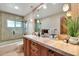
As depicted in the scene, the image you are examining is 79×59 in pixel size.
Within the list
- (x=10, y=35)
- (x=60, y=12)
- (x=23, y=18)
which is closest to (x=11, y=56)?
(x=10, y=35)

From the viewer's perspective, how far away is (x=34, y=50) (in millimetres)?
1862

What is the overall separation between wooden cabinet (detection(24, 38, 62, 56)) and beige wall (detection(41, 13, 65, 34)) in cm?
34

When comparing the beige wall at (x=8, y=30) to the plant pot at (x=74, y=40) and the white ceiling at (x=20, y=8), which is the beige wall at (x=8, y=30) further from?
the plant pot at (x=74, y=40)

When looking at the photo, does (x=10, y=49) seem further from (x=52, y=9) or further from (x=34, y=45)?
(x=52, y=9)

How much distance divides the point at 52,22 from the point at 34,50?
68 cm

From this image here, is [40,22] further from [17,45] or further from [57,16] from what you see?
[17,45]

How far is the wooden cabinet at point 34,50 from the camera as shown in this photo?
153 cm

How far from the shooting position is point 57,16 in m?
1.57

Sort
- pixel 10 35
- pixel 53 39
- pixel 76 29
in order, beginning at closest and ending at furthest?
pixel 76 29 < pixel 10 35 < pixel 53 39

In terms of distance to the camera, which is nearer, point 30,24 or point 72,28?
point 72,28

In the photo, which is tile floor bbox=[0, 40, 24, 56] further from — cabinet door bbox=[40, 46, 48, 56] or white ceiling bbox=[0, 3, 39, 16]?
white ceiling bbox=[0, 3, 39, 16]

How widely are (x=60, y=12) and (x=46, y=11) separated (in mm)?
259

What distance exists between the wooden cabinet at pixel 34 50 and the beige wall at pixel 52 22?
345 mm

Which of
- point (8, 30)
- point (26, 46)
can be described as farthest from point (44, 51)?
Result: point (8, 30)
